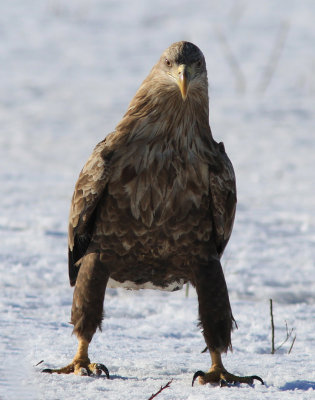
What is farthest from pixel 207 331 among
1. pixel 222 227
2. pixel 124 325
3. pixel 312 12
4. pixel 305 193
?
pixel 312 12

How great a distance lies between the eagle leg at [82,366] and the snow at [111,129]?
0.11 metres

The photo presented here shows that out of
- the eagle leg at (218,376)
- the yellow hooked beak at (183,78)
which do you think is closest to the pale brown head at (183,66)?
the yellow hooked beak at (183,78)

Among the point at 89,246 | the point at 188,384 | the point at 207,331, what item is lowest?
the point at 188,384

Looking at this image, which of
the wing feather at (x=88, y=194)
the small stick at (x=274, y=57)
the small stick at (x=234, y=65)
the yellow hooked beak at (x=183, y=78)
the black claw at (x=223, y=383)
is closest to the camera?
the black claw at (x=223, y=383)

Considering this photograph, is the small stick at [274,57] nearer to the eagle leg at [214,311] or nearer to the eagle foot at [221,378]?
the eagle leg at [214,311]

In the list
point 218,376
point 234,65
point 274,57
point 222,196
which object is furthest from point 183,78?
point 274,57

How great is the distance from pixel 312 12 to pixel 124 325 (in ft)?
44.1

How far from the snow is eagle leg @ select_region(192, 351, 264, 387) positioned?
0.08 metres

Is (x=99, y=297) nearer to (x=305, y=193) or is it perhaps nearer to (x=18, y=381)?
(x=18, y=381)

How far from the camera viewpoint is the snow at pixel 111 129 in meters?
4.47

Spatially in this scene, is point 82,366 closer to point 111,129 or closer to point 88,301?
point 88,301

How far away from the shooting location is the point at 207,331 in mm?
4516

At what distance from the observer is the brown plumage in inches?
178

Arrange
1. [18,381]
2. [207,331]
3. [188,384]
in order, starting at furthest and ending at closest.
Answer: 1. [207,331]
2. [188,384]
3. [18,381]
